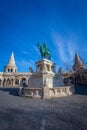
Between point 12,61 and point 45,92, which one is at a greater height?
point 12,61

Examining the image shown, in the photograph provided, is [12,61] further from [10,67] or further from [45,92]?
[45,92]

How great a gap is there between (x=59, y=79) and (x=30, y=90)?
8630mm

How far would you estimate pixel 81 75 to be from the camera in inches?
1451

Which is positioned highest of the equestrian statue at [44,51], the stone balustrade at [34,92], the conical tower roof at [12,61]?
the conical tower roof at [12,61]

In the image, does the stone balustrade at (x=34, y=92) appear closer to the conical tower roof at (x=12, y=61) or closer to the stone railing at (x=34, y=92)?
the stone railing at (x=34, y=92)

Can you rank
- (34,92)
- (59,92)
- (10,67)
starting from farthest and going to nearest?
(10,67) → (59,92) → (34,92)

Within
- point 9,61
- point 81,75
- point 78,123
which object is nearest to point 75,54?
point 81,75

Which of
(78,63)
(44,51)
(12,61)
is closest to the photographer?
(44,51)

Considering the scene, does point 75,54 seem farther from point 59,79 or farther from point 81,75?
point 59,79

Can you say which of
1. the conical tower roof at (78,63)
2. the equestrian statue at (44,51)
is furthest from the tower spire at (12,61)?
the equestrian statue at (44,51)

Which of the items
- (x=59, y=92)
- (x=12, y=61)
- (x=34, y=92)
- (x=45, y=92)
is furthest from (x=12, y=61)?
(x=45, y=92)

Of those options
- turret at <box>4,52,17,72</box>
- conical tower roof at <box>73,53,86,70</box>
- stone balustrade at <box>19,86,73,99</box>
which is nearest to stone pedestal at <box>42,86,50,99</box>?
stone balustrade at <box>19,86,73,99</box>

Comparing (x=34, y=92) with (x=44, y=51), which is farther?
(x=44, y=51)

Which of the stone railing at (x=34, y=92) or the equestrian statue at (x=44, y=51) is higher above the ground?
→ the equestrian statue at (x=44, y=51)
